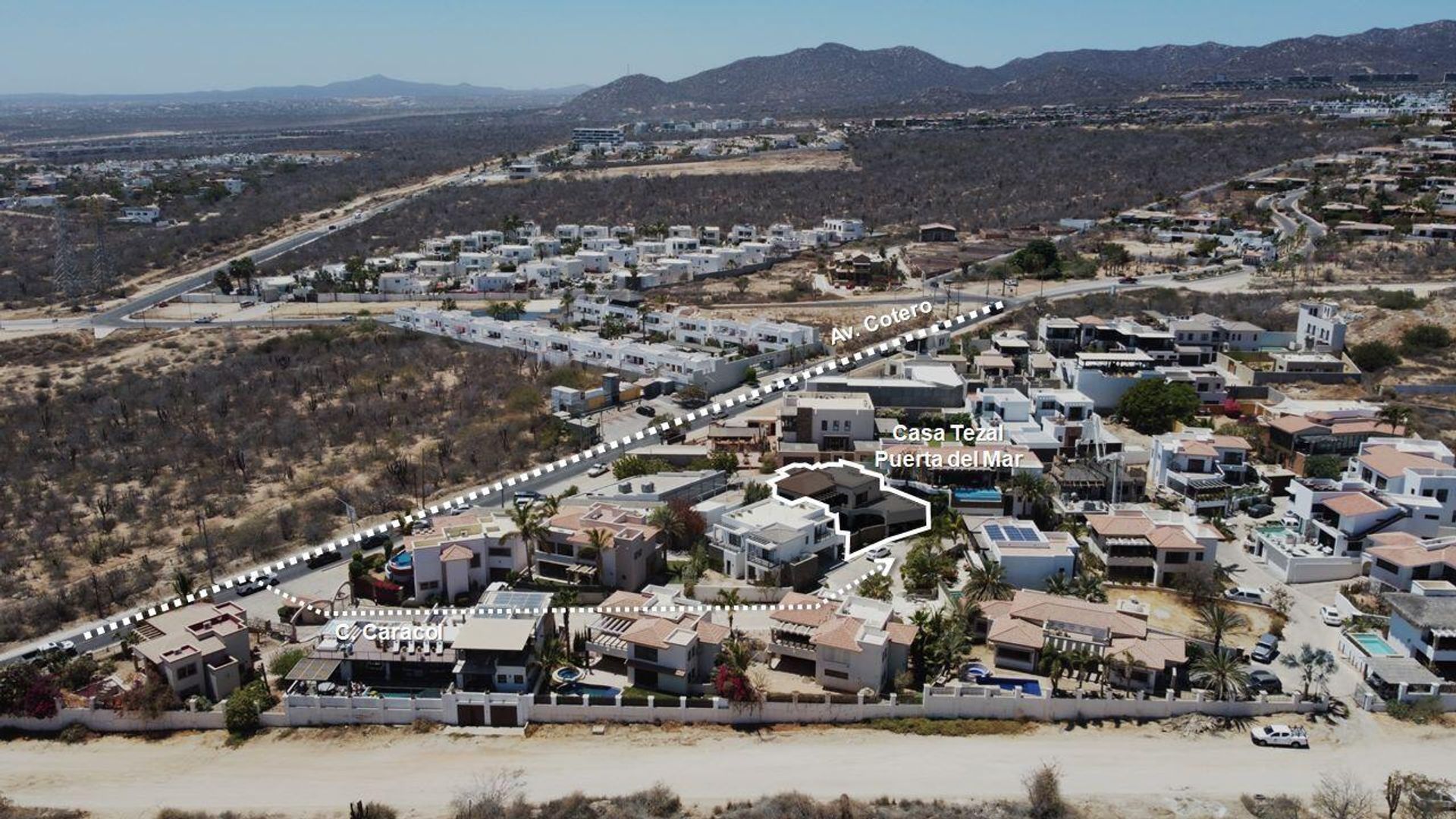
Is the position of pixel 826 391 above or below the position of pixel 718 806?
above

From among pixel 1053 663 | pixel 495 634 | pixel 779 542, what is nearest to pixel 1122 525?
pixel 1053 663

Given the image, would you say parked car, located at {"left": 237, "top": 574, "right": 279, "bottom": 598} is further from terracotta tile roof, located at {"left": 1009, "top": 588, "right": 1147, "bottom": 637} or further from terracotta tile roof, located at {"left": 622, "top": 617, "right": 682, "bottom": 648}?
terracotta tile roof, located at {"left": 1009, "top": 588, "right": 1147, "bottom": 637}

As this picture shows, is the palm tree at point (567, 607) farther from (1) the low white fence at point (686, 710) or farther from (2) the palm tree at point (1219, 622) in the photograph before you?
(2) the palm tree at point (1219, 622)

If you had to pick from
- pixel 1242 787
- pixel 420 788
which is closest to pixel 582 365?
pixel 420 788

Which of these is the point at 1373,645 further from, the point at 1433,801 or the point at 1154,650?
the point at 1154,650

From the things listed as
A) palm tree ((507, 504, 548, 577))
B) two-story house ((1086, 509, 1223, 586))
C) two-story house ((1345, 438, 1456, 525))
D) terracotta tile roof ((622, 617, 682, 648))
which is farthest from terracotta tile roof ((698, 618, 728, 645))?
two-story house ((1345, 438, 1456, 525))

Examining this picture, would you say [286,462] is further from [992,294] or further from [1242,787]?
[992,294]
